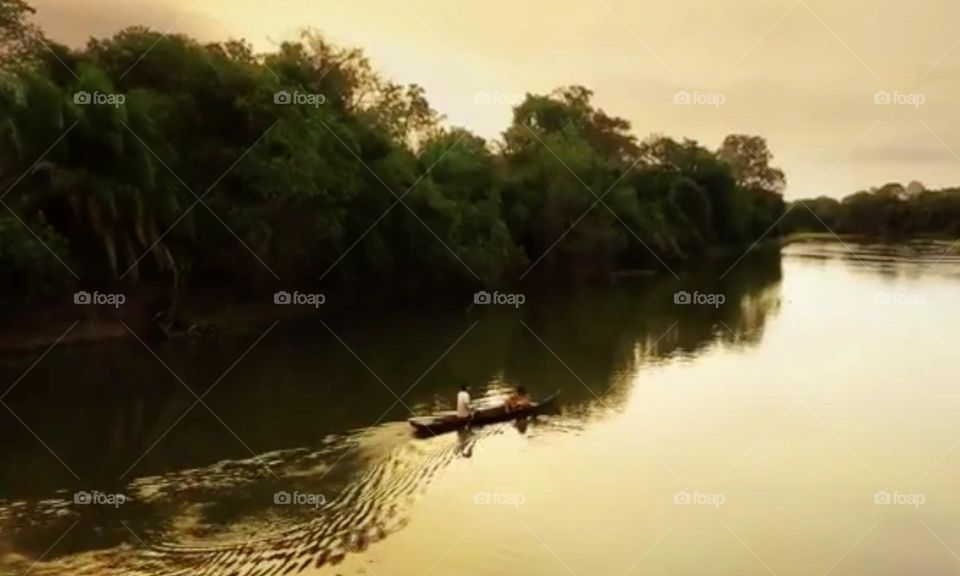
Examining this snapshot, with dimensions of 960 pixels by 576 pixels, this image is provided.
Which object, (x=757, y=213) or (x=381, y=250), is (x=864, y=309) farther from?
(x=757, y=213)

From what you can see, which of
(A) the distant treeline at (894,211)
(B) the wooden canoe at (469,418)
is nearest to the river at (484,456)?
(B) the wooden canoe at (469,418)

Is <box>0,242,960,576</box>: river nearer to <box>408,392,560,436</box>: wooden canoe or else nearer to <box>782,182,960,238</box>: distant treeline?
<box>408,392,560,436</box>: wooden canoe

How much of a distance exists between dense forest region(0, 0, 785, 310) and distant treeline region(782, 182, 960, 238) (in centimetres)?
591

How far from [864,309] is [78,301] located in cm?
1463

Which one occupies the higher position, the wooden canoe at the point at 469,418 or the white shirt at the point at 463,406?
the white shirt at the point at 463,406

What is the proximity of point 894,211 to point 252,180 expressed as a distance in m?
15.6

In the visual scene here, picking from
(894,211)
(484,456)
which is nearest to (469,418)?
(484,456)

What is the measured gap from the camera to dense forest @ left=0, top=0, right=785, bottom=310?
14.3 meters

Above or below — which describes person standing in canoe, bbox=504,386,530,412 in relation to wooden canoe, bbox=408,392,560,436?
above

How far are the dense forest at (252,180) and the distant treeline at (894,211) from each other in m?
5.91

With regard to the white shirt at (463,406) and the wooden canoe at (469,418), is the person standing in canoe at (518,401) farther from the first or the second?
the white shirt at (463,406)

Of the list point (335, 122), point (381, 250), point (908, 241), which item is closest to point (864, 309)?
point (908, 241)

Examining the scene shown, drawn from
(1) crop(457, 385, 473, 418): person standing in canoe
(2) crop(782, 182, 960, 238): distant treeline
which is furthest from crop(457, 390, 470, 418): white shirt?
(2) crop(782, 182, 960, 238): distant treeline

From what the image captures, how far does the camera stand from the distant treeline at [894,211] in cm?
2267
